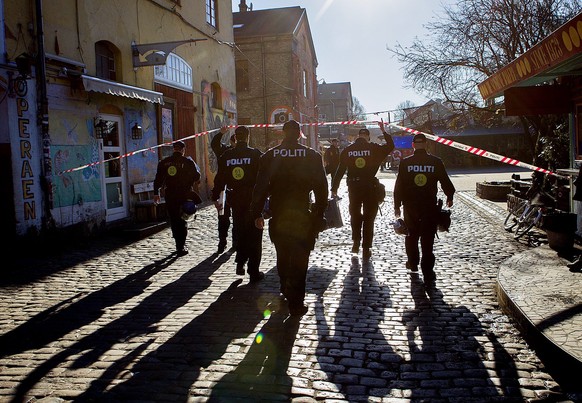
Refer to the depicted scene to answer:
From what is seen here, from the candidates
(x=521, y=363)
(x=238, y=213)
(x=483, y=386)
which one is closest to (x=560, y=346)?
Answer: (x=521, y=363)

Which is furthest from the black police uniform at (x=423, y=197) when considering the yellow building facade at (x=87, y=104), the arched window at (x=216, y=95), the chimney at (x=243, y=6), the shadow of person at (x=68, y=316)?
the chimney at (x=243, y=6)

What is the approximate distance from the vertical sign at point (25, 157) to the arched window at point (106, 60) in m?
2.63

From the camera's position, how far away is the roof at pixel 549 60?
581 centimetres

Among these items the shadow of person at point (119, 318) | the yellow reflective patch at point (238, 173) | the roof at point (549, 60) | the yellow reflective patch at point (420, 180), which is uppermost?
the roof at point (549, 60)

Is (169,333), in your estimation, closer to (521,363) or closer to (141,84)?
(521,363)

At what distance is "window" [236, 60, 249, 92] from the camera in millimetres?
32094

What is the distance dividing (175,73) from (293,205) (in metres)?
11.8

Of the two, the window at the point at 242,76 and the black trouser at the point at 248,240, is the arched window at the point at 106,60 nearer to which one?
the black trouser at the point at 248,240

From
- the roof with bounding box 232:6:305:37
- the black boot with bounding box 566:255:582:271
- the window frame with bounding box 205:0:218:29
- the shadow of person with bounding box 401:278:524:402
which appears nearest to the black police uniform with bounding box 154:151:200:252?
the shadow of person with bounding box 401:278:524:402

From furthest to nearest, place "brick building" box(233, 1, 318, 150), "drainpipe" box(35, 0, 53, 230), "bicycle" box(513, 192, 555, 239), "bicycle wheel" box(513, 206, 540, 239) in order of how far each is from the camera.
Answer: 1. "brick building" box(233, 1, 318, 150)
2. "drainpipe" box(35, 0, 53, 230)
3. "bicycle wheel" box(513, 206, 540, 239)
4. "bicycle" box(513, 192, 555, 239)

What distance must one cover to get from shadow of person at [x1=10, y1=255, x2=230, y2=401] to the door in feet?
16.5

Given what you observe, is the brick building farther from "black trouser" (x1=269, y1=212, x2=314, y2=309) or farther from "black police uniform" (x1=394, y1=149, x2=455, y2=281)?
"black trouser" (x1=269, y1=212, x2=314, y2=309)

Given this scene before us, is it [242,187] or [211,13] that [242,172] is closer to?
[242,187]

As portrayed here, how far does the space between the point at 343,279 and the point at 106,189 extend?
744cm
